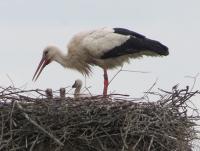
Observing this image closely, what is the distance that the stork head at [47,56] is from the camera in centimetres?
1164

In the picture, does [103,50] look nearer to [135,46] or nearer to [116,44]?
[116,44]

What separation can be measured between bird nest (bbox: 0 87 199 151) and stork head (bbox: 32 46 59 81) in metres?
2.90

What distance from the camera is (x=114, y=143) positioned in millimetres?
8539

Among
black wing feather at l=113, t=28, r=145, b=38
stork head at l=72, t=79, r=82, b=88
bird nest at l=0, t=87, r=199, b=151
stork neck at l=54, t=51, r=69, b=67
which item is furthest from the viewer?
stork neck at l=54, t=51, r=69, b=67

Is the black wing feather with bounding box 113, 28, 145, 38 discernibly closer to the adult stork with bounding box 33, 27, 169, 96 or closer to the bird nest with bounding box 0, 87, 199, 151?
the adult stork with bounding box 33, 27, 169, 96

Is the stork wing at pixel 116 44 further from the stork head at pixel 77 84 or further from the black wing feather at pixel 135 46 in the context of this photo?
the stork head at pixel 77 84

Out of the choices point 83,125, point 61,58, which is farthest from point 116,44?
point 83,125

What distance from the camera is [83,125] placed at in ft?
27.9

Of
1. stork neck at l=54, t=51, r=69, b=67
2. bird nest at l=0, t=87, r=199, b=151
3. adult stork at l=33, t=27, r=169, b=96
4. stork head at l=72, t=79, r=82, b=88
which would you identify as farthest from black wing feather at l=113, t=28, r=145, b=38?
bird nest at l=0, t=87, r=199, b=151

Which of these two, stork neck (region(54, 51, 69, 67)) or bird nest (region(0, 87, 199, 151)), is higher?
stork neck (region(54, 51, 69, 67))

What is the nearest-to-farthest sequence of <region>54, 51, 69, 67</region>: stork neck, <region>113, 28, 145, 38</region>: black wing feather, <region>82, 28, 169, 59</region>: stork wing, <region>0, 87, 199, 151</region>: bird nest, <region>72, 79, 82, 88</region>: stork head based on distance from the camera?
<region>0, 87, 199, 151</region>: bird nest → <region>72, 79, 82, 88</region>: stork head → <region>82, 28, 169, 59</region>: stork wing → <region>113, 28, 145, 38</region>: black wing feather → <region>54, 51, 69, 67</region>: stork neck

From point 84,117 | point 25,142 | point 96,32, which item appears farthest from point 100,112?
point 96,32

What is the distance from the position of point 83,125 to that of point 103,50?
116 inches

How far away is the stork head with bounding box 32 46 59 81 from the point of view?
38.2 feet
